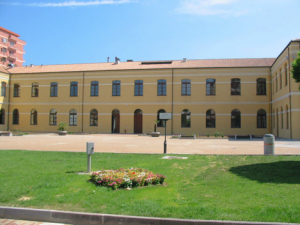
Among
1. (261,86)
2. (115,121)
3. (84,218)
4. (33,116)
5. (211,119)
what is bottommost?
(84,218)

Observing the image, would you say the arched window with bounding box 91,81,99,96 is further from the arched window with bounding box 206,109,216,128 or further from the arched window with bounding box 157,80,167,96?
the arched window with bounding box 206,109,216,128

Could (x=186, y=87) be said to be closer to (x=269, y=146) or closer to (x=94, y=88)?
(x=94, y=88)

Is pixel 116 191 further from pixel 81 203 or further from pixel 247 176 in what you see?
pixel 247 176

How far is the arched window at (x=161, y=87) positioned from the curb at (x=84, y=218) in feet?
103

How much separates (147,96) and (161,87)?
2.25 m

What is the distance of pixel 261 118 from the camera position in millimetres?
33594

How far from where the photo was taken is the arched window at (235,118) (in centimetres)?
3388

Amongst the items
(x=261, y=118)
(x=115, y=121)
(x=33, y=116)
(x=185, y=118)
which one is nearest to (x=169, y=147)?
(x=185, y=118)

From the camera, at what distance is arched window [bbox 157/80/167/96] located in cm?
3600

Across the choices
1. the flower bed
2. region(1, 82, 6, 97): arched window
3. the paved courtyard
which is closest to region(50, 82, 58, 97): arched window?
region(1, 82, 6, 97): arched window

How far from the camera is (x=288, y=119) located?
2581 cm

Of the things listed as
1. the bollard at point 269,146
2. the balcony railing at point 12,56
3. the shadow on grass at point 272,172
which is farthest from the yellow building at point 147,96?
the balcony railing at point 12,56

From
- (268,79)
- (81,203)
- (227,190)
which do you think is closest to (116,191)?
(81,203)

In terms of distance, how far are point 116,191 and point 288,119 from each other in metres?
24.0
